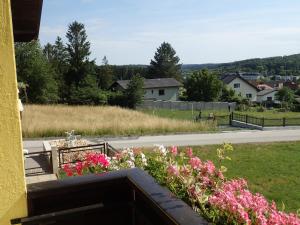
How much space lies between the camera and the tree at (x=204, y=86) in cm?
4997

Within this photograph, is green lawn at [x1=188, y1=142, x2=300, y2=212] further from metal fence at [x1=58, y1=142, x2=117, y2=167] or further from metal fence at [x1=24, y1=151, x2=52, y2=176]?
metal fence at [x1=24, y1=151, x2=52, y2=176]

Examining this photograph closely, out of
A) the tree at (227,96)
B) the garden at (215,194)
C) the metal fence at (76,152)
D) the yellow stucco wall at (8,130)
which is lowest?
the tree at (227,96)

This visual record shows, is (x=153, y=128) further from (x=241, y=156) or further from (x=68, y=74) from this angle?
(x=68, y=74)

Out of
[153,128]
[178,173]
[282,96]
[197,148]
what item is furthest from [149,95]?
[178,173]

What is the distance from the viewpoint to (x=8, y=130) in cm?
156

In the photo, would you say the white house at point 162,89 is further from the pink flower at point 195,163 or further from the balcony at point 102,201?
the balcony at point 102,201

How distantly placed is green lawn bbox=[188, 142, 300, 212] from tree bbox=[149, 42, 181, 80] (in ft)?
203

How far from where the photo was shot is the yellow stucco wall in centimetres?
151

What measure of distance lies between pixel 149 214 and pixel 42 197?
1.92 feet

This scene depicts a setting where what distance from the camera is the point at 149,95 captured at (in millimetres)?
58344

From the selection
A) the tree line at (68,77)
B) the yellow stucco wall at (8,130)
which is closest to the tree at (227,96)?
the tree line at (68,77)

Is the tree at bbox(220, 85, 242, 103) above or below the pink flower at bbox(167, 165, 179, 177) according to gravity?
below

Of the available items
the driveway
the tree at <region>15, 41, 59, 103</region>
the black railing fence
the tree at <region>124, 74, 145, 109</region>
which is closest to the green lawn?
the driveway

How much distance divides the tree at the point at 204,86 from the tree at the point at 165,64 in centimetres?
2803
